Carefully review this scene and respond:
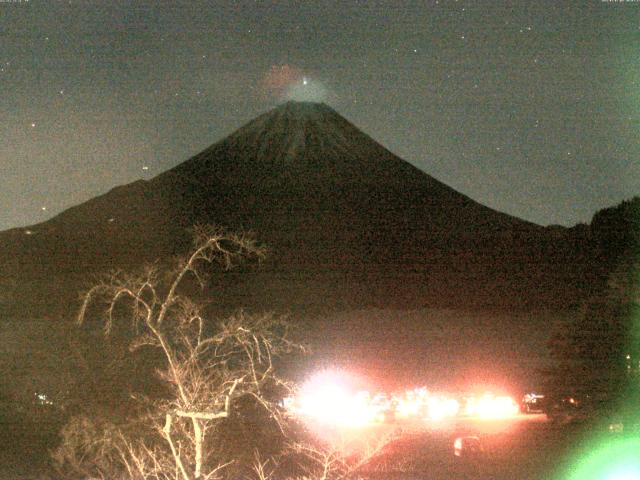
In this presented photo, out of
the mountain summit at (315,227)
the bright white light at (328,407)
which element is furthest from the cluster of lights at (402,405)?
the mountain summit at (315,227)

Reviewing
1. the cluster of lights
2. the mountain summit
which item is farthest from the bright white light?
the mountain summit

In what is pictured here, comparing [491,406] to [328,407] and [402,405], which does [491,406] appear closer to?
[402,405]

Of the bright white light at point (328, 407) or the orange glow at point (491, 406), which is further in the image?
the orange glow at point (491, 406)

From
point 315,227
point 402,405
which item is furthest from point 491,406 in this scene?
point 315,227

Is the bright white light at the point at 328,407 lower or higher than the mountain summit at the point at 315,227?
lower

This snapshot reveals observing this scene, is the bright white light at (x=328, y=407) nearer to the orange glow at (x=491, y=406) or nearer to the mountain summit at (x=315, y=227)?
the orange glow at (x=491, y=406)
